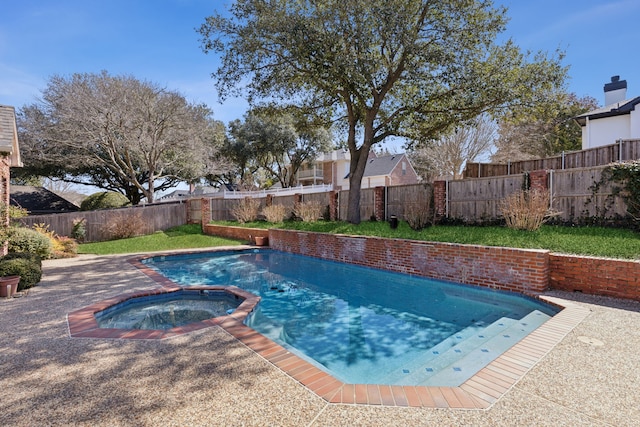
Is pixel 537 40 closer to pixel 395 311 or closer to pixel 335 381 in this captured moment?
pixel 395 311

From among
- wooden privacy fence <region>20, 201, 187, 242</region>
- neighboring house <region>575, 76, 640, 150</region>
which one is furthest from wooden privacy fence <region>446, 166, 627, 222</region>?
wooden privacy fence <region>20, 201, 187, 242</region>

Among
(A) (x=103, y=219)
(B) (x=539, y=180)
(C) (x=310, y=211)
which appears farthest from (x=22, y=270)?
(B) (x=539, y=180)

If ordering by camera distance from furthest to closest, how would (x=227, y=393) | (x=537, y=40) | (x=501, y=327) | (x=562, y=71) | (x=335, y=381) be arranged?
(x=537, y=40)
(x=562, y=71)
(x=501, y=327)
(x=335, y=381)
(x=227, y=393)

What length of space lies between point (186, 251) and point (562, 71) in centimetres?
1537

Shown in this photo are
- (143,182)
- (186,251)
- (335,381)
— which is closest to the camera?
(335,381)

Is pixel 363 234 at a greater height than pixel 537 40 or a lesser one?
lesser

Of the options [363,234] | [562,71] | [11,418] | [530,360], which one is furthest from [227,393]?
[562,71]

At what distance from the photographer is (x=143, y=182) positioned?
2981 centimetres

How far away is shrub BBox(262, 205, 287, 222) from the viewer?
17391 millimetres

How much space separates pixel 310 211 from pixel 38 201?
72.5 feet

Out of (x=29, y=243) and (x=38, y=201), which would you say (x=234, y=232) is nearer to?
(x=29, y=243)

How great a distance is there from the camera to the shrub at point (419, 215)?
35.6ft

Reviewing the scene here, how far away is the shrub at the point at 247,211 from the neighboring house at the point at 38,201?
14.8 m

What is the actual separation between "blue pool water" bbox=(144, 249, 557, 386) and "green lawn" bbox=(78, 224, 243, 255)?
20.1 ft
